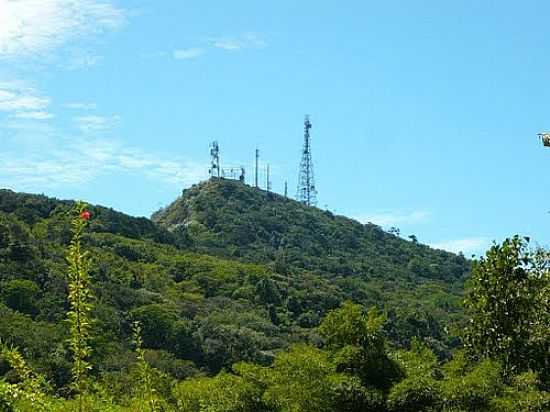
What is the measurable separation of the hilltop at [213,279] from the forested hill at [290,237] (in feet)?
0.52

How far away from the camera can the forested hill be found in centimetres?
8694

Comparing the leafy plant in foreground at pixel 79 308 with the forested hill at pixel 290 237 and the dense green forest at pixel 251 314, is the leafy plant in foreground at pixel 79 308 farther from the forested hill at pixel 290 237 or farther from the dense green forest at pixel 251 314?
the forested hill at pixel 290 237

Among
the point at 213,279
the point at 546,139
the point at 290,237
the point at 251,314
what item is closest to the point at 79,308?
the point at 546,139

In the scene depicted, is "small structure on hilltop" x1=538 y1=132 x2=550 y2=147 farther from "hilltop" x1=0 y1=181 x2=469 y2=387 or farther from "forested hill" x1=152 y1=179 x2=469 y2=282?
"forested hill" x1=152 y1=179 x2=469 y2=282

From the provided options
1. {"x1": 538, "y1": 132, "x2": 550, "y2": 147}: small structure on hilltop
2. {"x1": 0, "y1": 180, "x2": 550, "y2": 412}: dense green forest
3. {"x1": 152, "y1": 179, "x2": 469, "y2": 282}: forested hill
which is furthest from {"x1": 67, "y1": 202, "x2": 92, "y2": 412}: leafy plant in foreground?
{"x1": 152, "y1": 179, "x2": 469, "y2": 282}: forested hill

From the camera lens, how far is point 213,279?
65188 mm

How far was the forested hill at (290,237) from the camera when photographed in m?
86.9

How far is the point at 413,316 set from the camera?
57969 millimetres

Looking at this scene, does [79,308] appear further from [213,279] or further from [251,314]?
[213,279]

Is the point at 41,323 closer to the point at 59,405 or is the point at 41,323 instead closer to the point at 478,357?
the point at 478,357

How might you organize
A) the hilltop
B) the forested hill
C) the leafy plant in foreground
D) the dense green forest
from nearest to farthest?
the leafy plant in foreground < the dense green forest < the hilltop < the forested hill

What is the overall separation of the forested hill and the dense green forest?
0.26 metres

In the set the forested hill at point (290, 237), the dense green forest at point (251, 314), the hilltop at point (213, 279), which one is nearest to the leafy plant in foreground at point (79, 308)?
the dense green forest at point (251, 314)

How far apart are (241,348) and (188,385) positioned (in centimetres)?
3706
